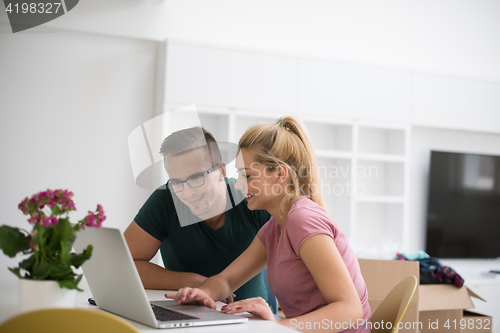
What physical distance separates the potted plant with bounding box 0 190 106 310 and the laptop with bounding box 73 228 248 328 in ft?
→ 0.28

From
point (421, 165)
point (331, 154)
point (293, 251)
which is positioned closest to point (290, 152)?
point (293, 251)

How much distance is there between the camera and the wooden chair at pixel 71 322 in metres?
0.58

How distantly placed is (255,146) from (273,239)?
0.96 ft

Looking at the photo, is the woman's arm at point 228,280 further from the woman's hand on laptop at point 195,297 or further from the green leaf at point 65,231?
the green leaf at point 65,231

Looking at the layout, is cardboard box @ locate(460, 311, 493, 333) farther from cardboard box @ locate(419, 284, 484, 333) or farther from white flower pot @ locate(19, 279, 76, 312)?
white flower pot @ locate(19, 279, 76, 312)

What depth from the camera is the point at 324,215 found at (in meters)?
1.21

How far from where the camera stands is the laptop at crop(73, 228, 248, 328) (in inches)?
34.3

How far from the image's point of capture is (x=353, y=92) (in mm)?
3320

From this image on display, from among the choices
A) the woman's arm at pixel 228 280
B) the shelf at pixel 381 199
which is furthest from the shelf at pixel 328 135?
the woman's arm at pixel 228 280

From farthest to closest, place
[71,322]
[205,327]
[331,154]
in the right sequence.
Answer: [331,154] → [205,327] → [71,322]

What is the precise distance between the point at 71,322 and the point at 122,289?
1.11 feet

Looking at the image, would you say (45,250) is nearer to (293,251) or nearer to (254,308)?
(254,308)

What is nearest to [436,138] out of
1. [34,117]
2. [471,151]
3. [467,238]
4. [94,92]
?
[471,151]

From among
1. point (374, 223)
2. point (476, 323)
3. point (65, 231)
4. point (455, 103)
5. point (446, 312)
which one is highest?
point (455, 103)
